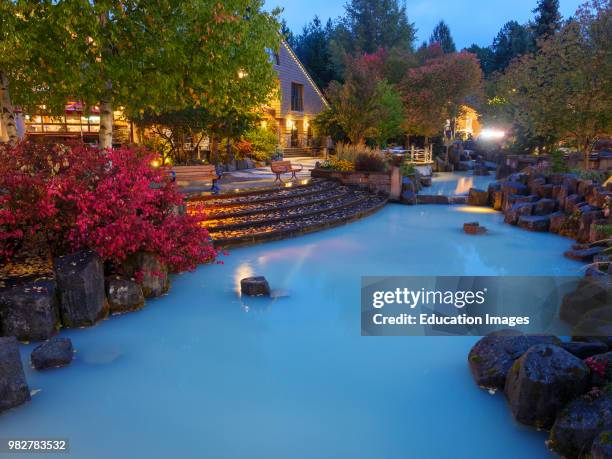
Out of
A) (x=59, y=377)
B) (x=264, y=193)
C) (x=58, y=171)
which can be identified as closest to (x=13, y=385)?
(x=59, y=377)

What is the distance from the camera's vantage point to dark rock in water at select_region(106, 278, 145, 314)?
7.03 m

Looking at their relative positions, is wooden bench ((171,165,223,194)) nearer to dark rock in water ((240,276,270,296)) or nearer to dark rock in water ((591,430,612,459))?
dark rock in water ((240,276,270,296))

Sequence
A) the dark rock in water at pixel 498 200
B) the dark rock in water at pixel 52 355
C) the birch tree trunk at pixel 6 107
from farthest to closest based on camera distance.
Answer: the dark rock in water at pixel 498 200, the birch tree trunk at pixel 6 107, the dark rock in water at pixel 52 355

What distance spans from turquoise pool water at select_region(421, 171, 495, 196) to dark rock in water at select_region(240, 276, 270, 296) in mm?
14411

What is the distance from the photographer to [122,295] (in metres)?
7.07

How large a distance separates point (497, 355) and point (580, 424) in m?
1.37

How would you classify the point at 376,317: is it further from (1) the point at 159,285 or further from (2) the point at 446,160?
(2) the point at 446,160

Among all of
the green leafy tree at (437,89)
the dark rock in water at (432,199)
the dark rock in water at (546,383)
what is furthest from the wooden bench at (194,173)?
the green leafy tree at (437,89)

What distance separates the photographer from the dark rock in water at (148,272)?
741 centimetres

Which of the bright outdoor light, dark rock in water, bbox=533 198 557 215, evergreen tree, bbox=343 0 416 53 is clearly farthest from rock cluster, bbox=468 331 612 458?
evergreen tree, bbox=343 0 416 53

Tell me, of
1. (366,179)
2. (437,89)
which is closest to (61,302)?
(366,179)

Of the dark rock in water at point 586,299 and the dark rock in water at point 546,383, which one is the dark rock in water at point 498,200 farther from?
the dark rock in water at point 546,383

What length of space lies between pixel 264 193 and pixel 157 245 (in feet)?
25.0

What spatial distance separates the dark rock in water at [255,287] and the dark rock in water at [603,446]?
17.4 feet
